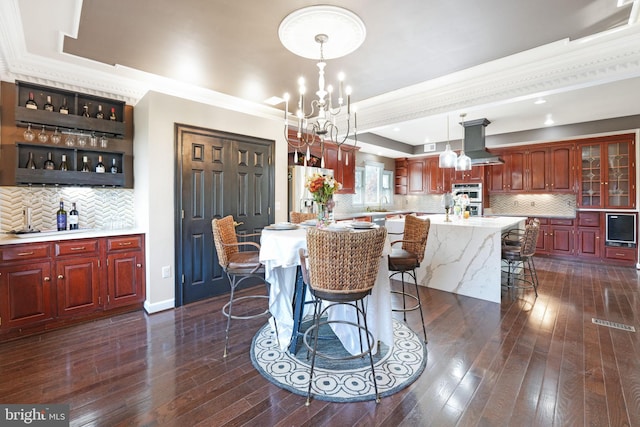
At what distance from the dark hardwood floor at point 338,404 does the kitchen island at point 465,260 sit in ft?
1.62

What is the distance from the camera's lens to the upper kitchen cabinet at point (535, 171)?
19.7 feet

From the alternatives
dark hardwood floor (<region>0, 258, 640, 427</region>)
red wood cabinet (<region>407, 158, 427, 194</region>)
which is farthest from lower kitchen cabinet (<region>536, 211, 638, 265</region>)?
dark hardwood floor (<region>0, 258, 640, 427</region>)

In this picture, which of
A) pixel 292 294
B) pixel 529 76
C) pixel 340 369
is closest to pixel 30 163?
pixel 292 294

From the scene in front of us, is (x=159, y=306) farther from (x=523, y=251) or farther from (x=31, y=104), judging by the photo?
(x=523, y=251)

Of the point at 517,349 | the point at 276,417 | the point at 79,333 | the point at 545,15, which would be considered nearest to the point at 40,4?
the point at 79,333

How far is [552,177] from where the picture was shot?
20.2ft

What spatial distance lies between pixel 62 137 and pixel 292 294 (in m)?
3.01

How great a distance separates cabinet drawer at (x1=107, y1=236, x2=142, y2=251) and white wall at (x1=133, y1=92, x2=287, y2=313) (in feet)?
0.42

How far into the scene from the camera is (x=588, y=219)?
5719 mm

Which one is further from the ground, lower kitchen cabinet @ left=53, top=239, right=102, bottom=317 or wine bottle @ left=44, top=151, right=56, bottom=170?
wine bottle @ left=44, top=151, right=56, bottom=170

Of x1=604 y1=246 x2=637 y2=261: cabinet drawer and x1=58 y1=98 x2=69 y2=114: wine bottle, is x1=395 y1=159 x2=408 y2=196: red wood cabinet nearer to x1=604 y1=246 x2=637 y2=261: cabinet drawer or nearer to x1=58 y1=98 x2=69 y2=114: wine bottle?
x1=604 y1=246 x2=637 y2=261: cabinet drawer

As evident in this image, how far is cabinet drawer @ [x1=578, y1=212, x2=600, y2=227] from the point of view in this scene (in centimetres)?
565

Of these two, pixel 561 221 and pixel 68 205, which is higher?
pixel 68 205

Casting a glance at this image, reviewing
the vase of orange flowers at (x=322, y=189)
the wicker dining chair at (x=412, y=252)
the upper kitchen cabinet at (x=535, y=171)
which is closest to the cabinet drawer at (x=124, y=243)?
the vase of orange flowers at (x=322, y=189)
